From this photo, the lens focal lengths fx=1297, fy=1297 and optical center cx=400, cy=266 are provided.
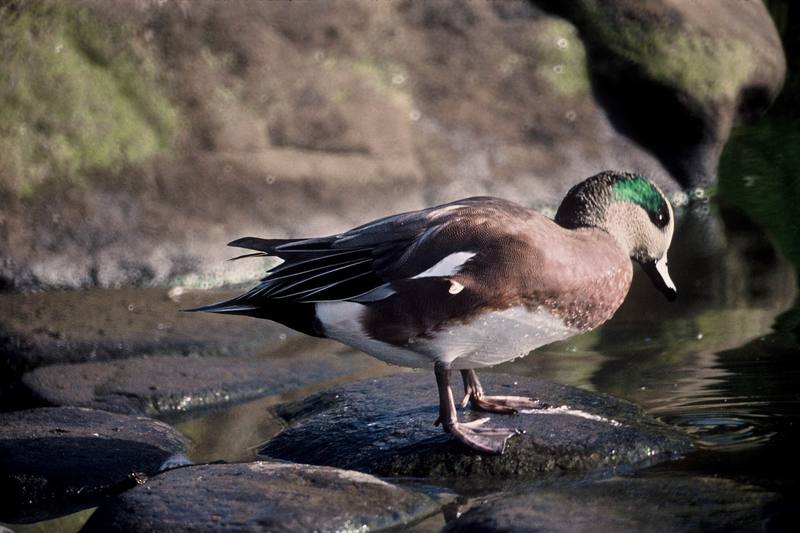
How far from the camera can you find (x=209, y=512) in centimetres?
337

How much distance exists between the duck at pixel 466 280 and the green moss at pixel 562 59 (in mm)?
3601

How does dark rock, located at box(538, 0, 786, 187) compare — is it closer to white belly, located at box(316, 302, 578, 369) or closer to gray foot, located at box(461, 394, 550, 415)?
gray foot, located at box(461, 394, 550, 415)

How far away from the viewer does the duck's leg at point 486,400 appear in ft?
13.9

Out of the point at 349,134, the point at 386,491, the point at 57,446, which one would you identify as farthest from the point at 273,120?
the point at 386,491

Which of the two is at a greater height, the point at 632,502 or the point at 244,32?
the point at 244,32

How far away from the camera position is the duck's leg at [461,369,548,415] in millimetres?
4227

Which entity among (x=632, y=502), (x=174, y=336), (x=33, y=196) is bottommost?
→ (x=632, y=502)

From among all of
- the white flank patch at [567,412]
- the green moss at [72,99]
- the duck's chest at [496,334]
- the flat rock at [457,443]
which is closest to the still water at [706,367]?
the flat rock at [457,443]

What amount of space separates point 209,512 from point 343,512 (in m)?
0.35

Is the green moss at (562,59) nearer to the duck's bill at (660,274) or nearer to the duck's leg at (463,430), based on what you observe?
the duck's bill at (660,274)

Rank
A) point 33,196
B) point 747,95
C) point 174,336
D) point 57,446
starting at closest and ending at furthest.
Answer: point 57,446 < point 174,336 < point 33,196 < point 747,95

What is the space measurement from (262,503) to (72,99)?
3.48 m

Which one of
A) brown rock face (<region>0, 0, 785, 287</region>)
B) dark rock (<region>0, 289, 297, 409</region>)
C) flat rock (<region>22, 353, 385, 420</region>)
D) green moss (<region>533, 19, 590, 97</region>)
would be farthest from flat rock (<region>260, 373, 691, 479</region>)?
green moss (<region>533, 19, 590, 97</region>)

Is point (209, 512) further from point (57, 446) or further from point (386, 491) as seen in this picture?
point (57, 446)
